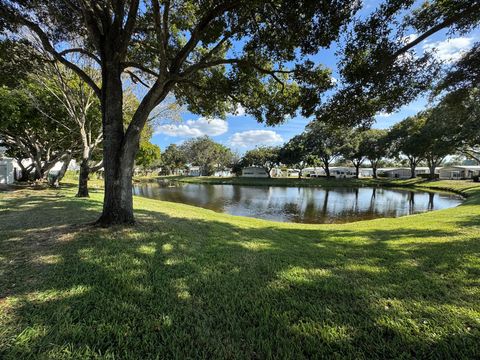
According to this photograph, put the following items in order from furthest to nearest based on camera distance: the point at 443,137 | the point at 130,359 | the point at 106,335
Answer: the point at 443,137 → the point at 106,335 → the point at 130,359

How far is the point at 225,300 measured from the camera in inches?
104

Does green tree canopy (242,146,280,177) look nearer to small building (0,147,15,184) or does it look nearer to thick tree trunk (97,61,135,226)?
small building (0,147,15,184)

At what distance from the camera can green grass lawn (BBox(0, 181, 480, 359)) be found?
1.95 meters

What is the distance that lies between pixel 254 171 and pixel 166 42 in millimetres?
64683

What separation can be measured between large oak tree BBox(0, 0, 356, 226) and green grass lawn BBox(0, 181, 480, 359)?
2.05 m

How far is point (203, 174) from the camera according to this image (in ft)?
256

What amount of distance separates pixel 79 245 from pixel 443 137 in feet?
126

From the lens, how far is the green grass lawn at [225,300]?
6.41 feet

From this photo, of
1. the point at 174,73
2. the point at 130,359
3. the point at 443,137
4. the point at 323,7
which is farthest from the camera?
the point at 443,137

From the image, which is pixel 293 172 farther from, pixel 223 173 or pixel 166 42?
pixel 166 42

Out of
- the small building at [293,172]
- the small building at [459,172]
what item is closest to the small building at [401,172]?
the small building at [459,172]

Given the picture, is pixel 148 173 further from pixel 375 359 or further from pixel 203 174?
pixel 375 359

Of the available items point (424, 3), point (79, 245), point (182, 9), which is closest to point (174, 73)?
point (182, 9)

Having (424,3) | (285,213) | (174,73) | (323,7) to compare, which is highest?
(424,3)
